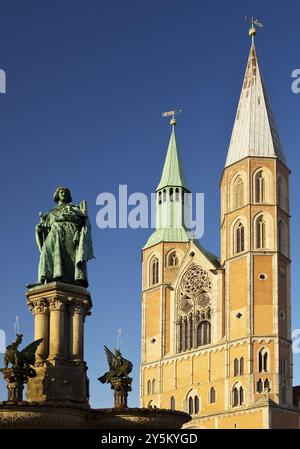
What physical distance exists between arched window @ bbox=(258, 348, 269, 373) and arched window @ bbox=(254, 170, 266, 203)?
508 inches

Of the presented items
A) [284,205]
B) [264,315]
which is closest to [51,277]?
[264,315]

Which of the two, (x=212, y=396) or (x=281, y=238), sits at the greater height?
(x=281, y=238)

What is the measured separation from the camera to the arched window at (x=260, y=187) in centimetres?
8319

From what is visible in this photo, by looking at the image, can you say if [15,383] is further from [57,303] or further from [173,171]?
[173,171]

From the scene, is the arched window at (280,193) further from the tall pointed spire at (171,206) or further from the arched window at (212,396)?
the arched window at (212,396)

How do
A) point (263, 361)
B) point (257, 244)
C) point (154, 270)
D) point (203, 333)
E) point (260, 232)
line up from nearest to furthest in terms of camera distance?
1. point (263, 361)
2. point (257, 244)
3. point (260, 232)
4. point (203, 333)
5. point (154, 270)

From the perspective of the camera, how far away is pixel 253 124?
86.1 metres

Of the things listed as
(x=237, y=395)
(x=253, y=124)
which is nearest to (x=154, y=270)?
(x=253, y=124)

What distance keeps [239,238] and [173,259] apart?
10212 mm

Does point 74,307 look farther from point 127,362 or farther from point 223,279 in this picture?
point 223,279

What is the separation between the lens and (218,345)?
81.2 metres

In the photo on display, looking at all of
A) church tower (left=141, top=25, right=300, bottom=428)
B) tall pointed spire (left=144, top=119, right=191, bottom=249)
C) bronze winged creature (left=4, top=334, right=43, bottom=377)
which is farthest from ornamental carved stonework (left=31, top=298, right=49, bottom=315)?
tall pointed spire (left=144, top=119, right=191, bottom=249)

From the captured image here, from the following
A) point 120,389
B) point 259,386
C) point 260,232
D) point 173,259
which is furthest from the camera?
point 173,259
